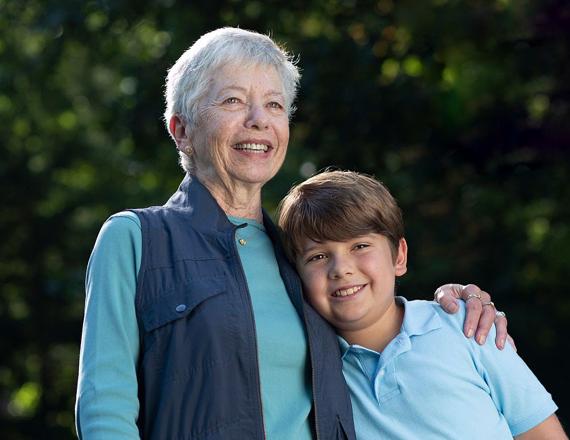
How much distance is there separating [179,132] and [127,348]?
2.53ft

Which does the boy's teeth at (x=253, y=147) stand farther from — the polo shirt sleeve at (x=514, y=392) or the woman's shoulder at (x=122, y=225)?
the polo shirt sleeve at (x=514, y=392)

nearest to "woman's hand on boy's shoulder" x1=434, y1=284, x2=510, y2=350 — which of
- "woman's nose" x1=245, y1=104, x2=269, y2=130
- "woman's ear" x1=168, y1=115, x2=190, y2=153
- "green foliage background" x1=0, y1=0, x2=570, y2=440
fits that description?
"woman's nose" x1=245, y1=104, x2=269, y2=130

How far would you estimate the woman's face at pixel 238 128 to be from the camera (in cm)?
292

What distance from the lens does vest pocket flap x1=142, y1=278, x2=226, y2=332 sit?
8.35 ft

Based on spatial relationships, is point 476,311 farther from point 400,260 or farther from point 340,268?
point 340,268

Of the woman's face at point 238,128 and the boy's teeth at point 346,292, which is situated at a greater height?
the woman's face at point 238,128

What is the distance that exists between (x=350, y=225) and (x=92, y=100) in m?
9.13

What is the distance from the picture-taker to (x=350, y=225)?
9.69 ft

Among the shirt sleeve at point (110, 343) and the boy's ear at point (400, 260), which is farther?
the boy's ear at point (400, 260)

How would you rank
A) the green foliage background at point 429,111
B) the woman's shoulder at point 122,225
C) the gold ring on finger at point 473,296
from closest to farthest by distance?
the woman's shoulder at point 122,225
the gold ring on finger at point 473,296
the green foliage background at point 429,111

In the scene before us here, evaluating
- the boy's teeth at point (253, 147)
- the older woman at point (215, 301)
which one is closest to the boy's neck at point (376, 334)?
the older woman at point (215, 301)

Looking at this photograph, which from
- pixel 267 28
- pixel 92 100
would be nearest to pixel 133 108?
pixel 267 28

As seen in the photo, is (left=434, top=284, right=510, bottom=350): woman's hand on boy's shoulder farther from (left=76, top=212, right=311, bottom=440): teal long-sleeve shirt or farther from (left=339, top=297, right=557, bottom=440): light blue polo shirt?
(left=76, top=212, right=311, bottom=440): teal long-sleeve shirt

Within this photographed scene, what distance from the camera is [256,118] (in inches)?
115
